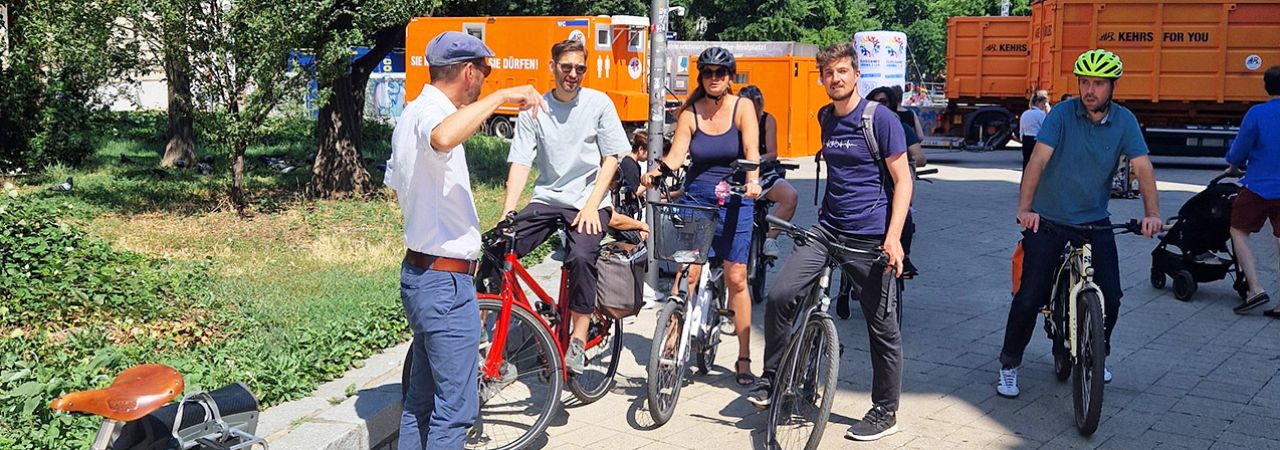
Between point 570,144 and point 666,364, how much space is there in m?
1.12

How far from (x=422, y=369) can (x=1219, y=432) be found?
3.59 meters

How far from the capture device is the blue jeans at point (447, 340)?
4301 mm

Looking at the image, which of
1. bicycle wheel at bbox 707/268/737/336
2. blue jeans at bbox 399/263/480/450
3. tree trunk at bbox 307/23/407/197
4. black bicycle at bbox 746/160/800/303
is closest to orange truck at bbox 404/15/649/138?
tree trunk at bbox 307/23/407/197

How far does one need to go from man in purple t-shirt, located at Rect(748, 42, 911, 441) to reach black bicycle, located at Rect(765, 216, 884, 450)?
7cm

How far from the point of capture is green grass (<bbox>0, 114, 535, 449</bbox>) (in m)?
5.59

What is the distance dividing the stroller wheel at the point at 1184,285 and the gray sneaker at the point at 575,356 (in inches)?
199

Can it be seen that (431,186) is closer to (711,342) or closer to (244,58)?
(711,342)

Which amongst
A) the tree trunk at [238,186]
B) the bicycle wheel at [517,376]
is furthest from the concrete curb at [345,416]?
the tree trunk at [238,186]

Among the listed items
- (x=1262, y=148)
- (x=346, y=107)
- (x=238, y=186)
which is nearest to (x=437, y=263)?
(x=1262, y=148)

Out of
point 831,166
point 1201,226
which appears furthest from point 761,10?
point 831,166

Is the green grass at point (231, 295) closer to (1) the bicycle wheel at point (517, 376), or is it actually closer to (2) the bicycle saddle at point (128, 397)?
(1) the bicycle wheel at point (517, 376)

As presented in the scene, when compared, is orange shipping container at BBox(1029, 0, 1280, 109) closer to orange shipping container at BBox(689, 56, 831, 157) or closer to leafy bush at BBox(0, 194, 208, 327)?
orange shipping container at BBox(689, 56, 831, 157)

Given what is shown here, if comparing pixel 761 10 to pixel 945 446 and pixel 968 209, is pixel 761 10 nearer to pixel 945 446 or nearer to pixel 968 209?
pixel 968 209

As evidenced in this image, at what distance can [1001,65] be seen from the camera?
80.4ft
